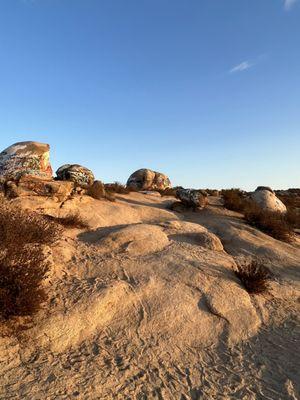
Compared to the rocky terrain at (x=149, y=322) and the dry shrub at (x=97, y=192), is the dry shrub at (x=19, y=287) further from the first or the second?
the dry shrub at (x=97, y=192)

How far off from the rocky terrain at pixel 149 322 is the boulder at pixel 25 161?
539mm

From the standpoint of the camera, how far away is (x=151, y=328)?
5.39m

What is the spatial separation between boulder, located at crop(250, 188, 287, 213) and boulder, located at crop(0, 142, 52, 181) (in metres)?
9.68

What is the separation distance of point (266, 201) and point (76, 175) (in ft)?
29.3

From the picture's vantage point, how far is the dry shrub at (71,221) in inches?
339

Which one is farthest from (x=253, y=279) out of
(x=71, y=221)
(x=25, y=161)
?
(x=25, y=161)

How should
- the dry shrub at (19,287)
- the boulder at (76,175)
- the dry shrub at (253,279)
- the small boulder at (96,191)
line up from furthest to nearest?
the boulder at (76,175), the small boulder at (96,191), the dry shrub at (253,279), the dry shrub at (19,287)

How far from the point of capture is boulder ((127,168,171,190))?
76.3ft

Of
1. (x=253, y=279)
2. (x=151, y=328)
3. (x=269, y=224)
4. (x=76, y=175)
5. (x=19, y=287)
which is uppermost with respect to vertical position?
(x=76, y=175)

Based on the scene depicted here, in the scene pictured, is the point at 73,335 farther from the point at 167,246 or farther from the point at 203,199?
the point at 203,199

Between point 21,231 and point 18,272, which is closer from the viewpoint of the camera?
point 18,272

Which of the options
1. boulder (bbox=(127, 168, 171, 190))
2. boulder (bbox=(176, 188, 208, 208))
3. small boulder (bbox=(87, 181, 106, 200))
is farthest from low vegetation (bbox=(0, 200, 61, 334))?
boulder (bbox=(127, 168, 171, 190))

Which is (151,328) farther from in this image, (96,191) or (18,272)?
(96,191)

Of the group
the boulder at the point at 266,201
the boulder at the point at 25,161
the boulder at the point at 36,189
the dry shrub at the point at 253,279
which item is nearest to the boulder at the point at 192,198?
the boulder at the point at 266,201
